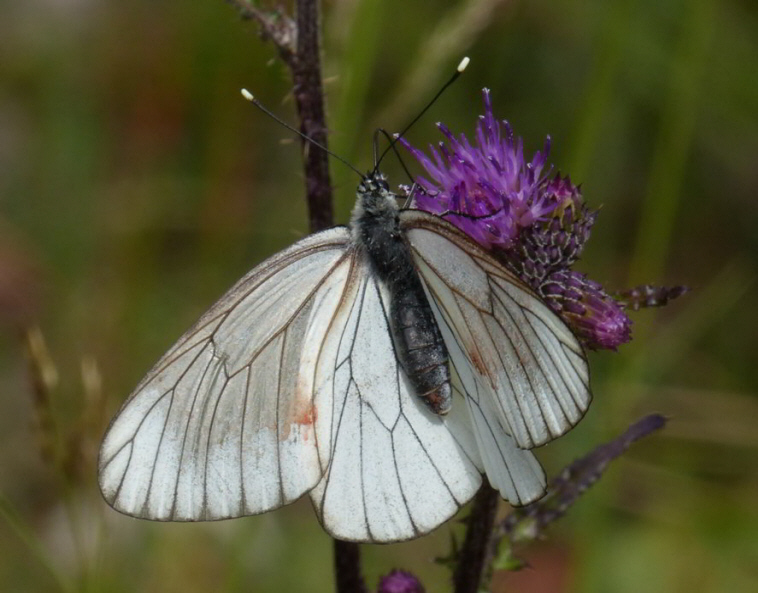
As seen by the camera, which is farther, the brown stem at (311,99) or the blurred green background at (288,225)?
the blurred green background at (288,225)

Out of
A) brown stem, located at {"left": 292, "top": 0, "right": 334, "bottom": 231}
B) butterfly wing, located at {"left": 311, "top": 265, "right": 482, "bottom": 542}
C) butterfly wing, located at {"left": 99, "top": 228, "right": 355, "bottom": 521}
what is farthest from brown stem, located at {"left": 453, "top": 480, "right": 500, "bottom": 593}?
brown stem, located at {"left": 292, "top": 0, "right": 334, "bottom": 231}

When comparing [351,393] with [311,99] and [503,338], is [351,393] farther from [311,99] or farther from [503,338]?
[311,99]

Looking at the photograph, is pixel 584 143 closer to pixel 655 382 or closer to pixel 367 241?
pixel 367 241

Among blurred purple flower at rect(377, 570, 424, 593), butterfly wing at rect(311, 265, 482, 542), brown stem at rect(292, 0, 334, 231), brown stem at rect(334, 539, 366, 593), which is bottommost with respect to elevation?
blurred purple flower at rect(377, 570, 424, 593)

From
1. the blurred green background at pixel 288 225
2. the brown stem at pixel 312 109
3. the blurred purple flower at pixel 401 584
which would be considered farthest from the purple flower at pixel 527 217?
the blurred green background at pixel 288 225

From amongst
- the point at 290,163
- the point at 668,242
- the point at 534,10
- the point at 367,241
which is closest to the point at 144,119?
the point at 290,163

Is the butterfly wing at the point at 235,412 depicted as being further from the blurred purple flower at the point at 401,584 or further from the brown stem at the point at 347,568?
the blurred purple flower at the point at 401,584

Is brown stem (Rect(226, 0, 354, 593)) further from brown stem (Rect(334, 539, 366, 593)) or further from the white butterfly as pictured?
the white butterfly
